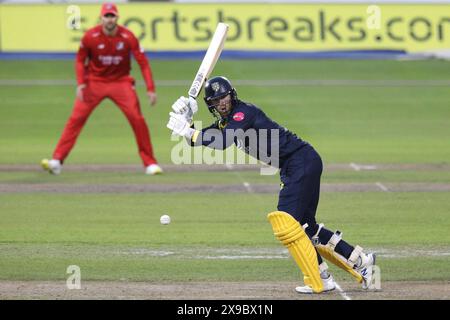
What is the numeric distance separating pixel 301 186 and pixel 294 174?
15 cm

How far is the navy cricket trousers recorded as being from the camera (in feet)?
32.4

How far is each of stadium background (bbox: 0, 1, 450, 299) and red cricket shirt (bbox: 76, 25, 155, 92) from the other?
1.53 meters

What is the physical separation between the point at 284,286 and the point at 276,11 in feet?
64.7

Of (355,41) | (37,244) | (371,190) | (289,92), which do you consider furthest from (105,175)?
(355,41)

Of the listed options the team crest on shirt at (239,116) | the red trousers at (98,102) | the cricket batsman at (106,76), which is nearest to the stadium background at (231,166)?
the red trousers at (98,102)

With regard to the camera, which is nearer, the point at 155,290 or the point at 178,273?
the point at 155,290

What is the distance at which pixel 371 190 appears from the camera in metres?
16.2

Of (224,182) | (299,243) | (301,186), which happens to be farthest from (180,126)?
(224,182)

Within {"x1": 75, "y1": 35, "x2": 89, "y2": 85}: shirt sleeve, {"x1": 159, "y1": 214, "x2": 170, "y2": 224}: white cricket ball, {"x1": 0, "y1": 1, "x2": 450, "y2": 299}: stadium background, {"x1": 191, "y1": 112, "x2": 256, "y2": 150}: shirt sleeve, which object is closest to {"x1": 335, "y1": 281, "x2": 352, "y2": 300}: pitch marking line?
{"x1": 0, "y1": 1, "x2": 450, "y2": 299}: stadium background

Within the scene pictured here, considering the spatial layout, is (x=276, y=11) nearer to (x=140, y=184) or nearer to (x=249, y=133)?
(x=140, y=184)

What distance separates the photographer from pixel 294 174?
10039 millimetres

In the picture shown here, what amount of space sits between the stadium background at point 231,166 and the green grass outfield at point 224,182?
4cm

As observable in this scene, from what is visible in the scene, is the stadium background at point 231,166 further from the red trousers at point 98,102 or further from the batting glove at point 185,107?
the batting glove at point 185,107

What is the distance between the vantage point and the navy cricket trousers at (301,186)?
9891 millimetres
